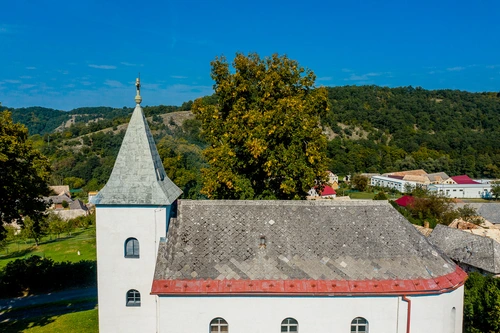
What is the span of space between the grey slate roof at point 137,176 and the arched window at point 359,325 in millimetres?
9751

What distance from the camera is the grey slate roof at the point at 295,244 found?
16.8m

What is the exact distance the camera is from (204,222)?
1859 centimetres

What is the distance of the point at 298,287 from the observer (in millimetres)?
16312

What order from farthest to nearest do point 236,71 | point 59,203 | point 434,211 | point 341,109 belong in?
point 341,109 → point 59,203 → point 434,211 → point 236,71

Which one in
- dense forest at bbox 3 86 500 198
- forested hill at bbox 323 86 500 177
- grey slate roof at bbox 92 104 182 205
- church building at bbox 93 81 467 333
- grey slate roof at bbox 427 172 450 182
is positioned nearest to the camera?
church building at bbox 93 81 467 333

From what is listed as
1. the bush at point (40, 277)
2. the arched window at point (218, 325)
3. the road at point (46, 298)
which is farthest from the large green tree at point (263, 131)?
the bush at point (40, 277)

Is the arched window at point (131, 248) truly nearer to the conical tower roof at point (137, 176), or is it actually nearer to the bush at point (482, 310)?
the conical tower roof at point (137, 176)

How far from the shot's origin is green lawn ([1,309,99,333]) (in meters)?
22.6

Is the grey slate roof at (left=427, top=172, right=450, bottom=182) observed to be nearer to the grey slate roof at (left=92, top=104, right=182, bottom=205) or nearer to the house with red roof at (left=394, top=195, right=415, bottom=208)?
the house with red roof at (left=394, top=195, right=415, bottom=208)

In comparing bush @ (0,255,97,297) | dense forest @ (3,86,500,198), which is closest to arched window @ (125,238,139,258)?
bush @ (0,255,97,297)

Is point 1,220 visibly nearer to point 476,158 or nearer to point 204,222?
point 204,222

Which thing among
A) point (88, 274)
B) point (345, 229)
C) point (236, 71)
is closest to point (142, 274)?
point (345, 229)

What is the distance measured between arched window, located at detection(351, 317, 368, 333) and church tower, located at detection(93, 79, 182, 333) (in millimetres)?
8861

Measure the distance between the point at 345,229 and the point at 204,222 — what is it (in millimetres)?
6798
